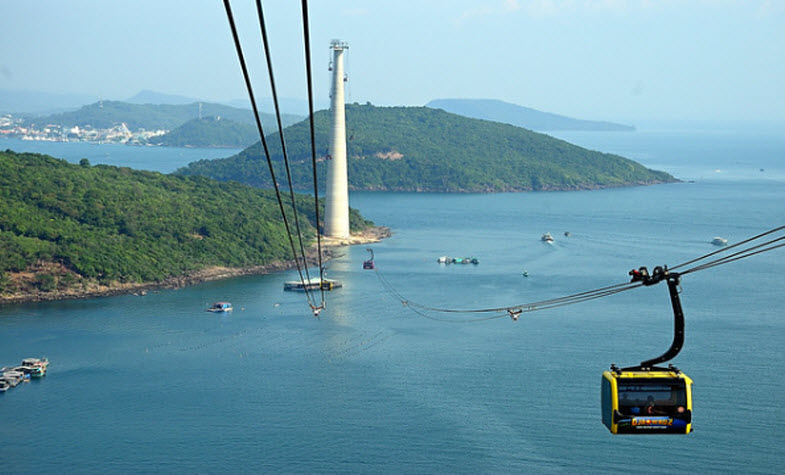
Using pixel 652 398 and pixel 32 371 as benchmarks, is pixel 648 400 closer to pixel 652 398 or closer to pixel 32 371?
pixel 652 398

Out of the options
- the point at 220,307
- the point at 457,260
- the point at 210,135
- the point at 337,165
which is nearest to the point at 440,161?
the point at 337,165

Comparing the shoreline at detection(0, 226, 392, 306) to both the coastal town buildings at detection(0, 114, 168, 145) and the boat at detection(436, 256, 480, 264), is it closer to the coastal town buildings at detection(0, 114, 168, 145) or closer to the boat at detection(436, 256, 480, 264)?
the boat at detection(436, 256, 480, 264)

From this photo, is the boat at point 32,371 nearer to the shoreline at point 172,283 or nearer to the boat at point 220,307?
the boat at point 220,307

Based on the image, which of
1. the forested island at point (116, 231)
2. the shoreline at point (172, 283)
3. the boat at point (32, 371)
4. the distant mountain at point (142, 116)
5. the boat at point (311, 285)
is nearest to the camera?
the boat at point (32, 371)

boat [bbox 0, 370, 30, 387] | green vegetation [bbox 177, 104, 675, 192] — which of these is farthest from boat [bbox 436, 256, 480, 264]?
green vegetation [bbox 177, 104, 675, 192]

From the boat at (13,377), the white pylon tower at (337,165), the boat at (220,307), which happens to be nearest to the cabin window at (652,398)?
the boat at (13,377)
